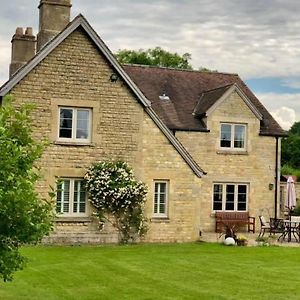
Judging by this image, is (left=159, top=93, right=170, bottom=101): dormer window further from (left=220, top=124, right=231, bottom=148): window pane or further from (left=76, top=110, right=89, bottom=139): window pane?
(left=76, top=110, right=89, bottom=139): window pane

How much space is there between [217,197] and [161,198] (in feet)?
21.7

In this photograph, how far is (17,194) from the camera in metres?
10.6

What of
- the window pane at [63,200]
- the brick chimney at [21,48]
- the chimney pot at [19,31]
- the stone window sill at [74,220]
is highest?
the chimney pot at [19,31]

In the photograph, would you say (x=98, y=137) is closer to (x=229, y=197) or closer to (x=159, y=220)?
(x=159, y=220)

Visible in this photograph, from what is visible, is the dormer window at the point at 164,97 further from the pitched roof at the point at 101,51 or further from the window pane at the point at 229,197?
the pitched roof at the point at 101,51

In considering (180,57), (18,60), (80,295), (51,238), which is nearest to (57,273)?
(80,295)

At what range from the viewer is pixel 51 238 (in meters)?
25.0

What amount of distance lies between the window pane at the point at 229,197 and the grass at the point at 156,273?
27.2ft

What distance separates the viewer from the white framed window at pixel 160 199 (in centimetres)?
2677

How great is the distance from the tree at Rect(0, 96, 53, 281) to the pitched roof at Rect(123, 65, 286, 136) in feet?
67.4

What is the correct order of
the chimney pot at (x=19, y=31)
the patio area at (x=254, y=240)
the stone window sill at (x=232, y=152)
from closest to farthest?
1. the patio area at (x=254, y=240)
2. the chimney pot at (x=19, y=31)
3. the stone window sill at (x=232, y=152)

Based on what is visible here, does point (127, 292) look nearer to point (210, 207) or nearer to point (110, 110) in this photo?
point (110, 110)

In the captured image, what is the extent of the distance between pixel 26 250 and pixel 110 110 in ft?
21.5

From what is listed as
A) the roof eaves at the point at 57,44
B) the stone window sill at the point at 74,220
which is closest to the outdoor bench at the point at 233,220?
the stone window sill at the point at 74,220
